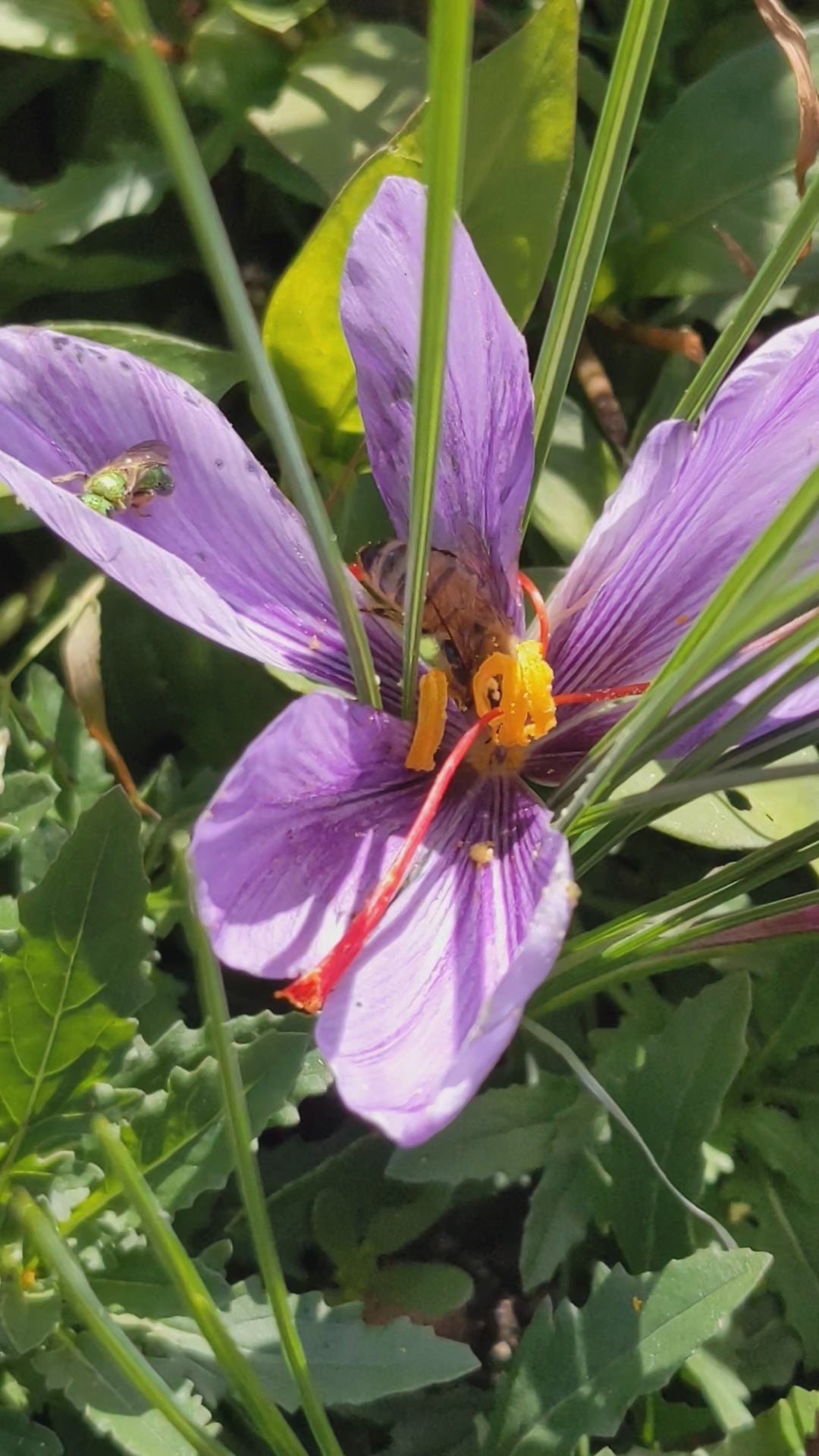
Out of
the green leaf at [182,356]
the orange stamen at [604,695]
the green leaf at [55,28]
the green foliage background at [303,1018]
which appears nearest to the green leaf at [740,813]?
the green foliage background at [303,1018]

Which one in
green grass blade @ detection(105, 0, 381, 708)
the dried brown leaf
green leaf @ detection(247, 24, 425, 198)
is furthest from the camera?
green leaf @ detection(247, 24, 425, 198)

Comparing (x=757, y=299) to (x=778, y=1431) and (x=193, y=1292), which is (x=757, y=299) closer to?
(x=193, y=1292)

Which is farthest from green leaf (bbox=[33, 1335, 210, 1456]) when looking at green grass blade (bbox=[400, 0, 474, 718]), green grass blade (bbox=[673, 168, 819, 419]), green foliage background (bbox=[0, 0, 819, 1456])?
green grass blade (bbox=[673, 168, 819, 419])

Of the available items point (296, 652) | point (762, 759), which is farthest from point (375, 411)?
point (762, 759)

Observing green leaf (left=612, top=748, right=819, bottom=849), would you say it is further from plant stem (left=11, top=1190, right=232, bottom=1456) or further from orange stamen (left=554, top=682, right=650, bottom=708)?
plant stem (left=11, top=1190, right=232, bottom=1456)

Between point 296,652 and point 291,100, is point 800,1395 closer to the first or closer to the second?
point 296,652

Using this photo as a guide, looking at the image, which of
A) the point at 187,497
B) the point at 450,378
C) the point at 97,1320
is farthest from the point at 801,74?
the point at 97,1320

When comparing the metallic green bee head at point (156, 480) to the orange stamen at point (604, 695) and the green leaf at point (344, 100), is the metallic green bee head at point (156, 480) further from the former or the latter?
the green leaf at point (344, 100)
